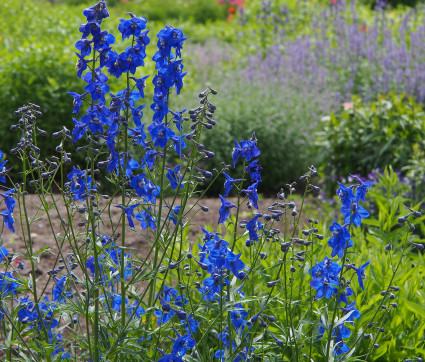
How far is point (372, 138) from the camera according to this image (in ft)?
19.5

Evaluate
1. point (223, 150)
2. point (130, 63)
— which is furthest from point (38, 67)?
point (130, 63)

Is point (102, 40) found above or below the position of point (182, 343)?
above

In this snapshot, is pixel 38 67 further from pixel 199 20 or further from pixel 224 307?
pixel 199 20

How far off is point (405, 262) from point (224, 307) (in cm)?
156

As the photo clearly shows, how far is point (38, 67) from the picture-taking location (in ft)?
22.8

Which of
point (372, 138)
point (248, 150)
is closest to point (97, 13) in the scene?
point (248, 150)

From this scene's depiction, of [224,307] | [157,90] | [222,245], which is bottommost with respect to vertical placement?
[224,307]

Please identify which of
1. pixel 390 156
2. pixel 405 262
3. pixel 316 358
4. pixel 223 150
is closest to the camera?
pixel 316 358

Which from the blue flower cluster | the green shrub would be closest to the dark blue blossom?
the blue flower cluster

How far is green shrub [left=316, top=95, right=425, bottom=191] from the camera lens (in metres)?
5.84

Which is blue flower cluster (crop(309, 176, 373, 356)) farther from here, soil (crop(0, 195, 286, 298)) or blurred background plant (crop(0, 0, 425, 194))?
blurred background plant (crop(0, 0, 425, 194))

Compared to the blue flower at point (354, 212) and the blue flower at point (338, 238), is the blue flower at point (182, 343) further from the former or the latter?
the blue flower at point (354, 212)

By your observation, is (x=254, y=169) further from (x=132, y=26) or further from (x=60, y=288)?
(x=60, y=288)

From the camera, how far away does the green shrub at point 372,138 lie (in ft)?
19.2
